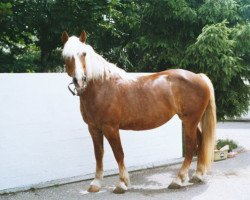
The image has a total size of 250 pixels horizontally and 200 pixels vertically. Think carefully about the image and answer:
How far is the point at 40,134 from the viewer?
5867 millimetres

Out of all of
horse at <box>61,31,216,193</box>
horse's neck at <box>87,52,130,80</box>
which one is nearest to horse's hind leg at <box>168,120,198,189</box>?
horse at <box>61,31,216,193</box>

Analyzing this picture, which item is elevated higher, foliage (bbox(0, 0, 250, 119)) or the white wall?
foliage (bbox(0, 0, 250, 119))

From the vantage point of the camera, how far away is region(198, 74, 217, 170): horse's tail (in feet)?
19.3

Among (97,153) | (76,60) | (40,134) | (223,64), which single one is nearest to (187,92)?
(97,153)

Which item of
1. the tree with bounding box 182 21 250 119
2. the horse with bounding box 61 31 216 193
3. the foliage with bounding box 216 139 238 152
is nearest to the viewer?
the horse with bounding box 61 31 216 193

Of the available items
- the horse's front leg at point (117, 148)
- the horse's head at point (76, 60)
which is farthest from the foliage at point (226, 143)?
the horse's head at point (76, 60)

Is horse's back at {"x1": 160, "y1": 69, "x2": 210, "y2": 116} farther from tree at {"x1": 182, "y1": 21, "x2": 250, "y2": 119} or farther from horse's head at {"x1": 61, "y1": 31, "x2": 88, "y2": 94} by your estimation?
tree at {"x1": 182, "y1": 21, "x2": 250, "y2": 119}

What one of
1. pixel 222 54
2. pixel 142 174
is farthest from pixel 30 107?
pixel 222 54

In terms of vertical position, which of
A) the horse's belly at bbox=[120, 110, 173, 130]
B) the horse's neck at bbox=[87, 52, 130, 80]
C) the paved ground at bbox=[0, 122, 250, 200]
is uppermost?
the horse's neck at bbox=[87, 52, 130, 80]

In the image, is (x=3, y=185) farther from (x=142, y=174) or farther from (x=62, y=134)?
(x=142, y=174)

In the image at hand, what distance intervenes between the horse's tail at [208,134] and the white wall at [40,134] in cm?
172

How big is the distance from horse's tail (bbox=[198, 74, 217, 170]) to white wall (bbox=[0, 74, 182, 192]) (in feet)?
5.64

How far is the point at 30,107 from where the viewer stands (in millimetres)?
5766

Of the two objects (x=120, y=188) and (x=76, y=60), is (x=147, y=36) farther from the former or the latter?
(x=120, y=188)
